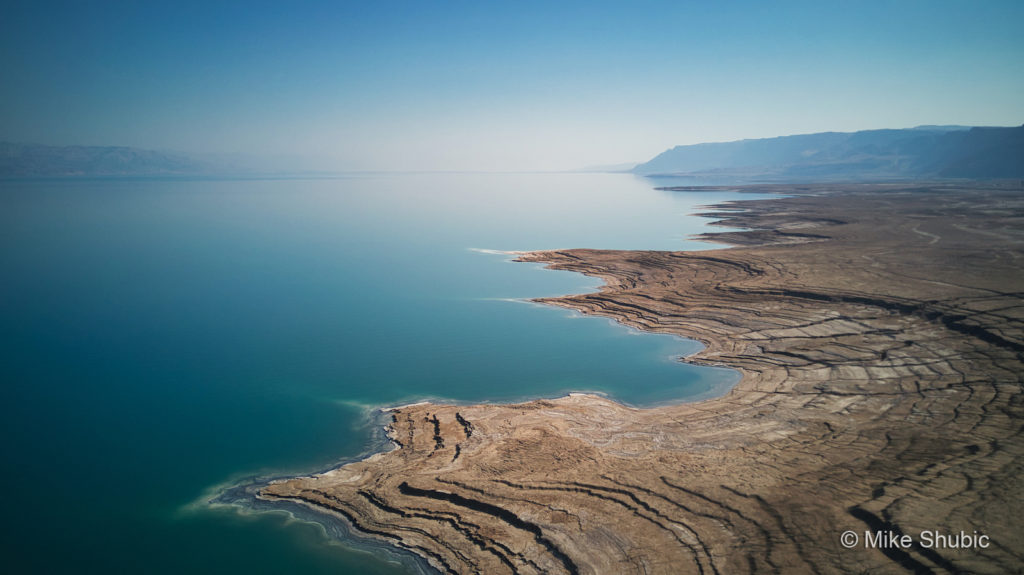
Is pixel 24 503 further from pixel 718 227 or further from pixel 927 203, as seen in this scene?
pixel 927 203

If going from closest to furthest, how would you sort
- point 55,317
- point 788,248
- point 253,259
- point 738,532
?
point 738,532 → point 55,317 → point 788,248 → point 253,259

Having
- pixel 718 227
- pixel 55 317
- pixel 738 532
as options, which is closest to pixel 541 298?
pixel 738 532

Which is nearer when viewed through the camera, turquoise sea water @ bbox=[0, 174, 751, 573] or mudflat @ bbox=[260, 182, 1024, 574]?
mudflat @ bbox=[260, 182, 1024, 574]

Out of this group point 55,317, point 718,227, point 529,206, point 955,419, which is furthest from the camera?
point 529,206

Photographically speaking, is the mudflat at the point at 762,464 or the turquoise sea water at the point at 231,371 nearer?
the mudflat at the point at 762,464
